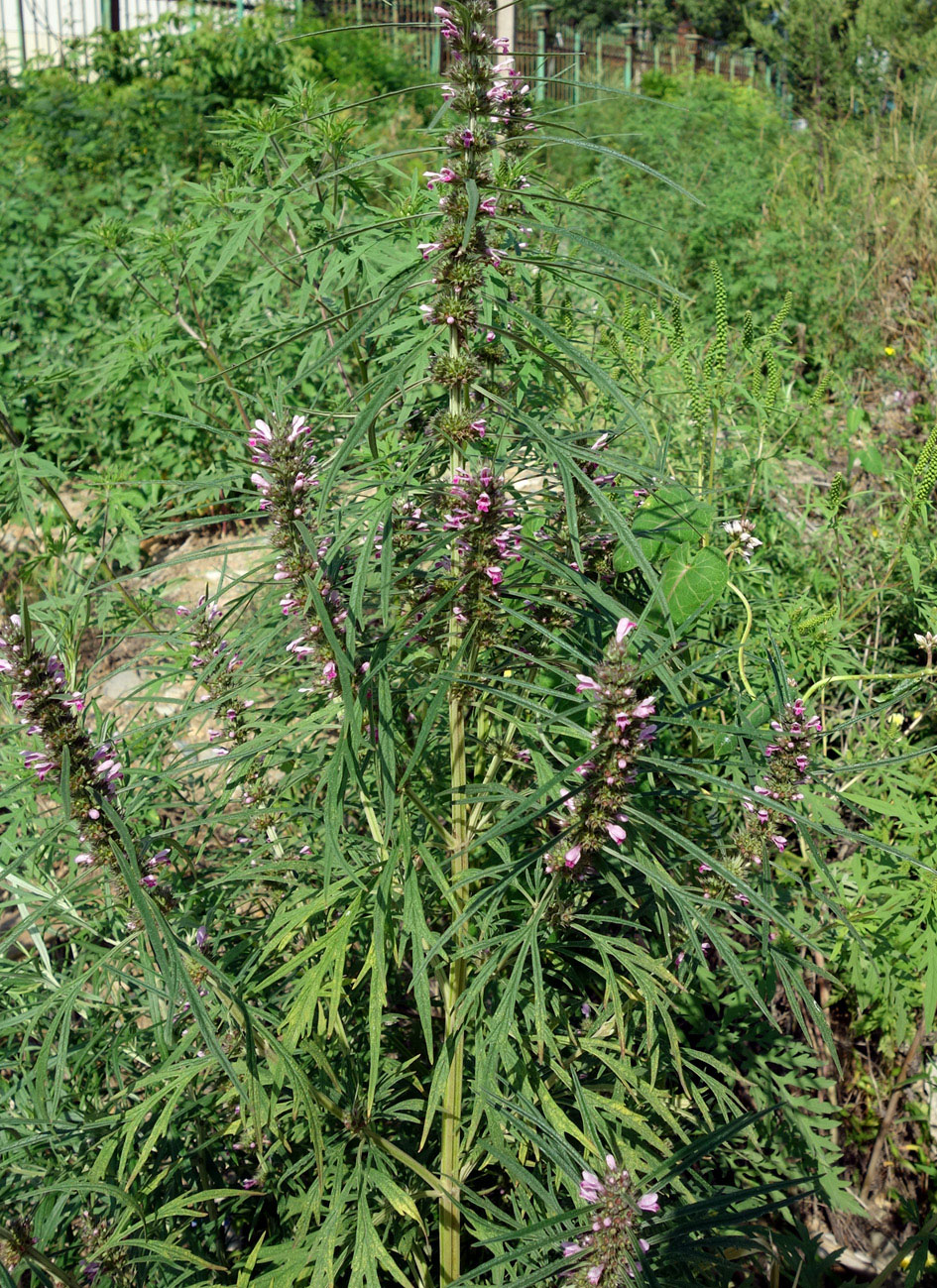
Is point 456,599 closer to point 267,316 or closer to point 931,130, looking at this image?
point 267,316

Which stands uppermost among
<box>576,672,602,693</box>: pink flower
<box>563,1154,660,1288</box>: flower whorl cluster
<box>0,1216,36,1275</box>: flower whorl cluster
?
<box>576,672,602,693</box>: pink flower

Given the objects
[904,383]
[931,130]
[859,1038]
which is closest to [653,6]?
[931,130]

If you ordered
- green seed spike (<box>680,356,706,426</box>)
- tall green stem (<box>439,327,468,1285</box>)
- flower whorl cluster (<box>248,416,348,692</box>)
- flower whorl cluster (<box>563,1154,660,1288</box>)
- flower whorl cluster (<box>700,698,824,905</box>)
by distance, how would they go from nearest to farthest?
flower whorl cluster (<box>563,1154,660,1288</box>)
flower whorl cluster (<box>248,416,348,692</box>)
tall green stem (<box>439,327,468,1285</box>)
flower whorl cluster (<box>700,698,824,905</box>)
green seed spike (<box>680,356,706,426</box>)

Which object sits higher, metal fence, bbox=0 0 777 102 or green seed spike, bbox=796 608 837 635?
metal fence, bbox=0 0 777 102

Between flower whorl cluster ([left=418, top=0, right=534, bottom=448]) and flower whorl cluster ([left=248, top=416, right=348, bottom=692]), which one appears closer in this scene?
flower whorl cluster ([left=418, top=0, right=534, bottom=448])

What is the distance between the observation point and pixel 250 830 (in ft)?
6.41

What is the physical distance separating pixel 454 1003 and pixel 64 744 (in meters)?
0.78

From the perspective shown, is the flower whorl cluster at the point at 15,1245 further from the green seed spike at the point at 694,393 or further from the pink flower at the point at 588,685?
the green seed spike at the point at 694,393

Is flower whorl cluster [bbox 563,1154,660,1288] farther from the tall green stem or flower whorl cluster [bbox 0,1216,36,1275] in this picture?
flower whorl cluster [bbox 0,1216,36,1275]

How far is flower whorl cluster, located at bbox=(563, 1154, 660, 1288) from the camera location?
3.87ft

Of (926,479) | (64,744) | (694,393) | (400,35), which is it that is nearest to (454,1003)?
(64,744)

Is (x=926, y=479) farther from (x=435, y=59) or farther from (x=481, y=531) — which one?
(x=435, y=59)

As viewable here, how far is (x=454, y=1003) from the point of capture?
1646mm

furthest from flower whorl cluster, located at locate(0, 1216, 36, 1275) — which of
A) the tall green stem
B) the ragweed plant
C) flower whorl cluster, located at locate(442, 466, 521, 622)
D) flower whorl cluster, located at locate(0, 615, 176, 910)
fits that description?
flower whorl cluster, located at locate(442, 466, 521, 622)
